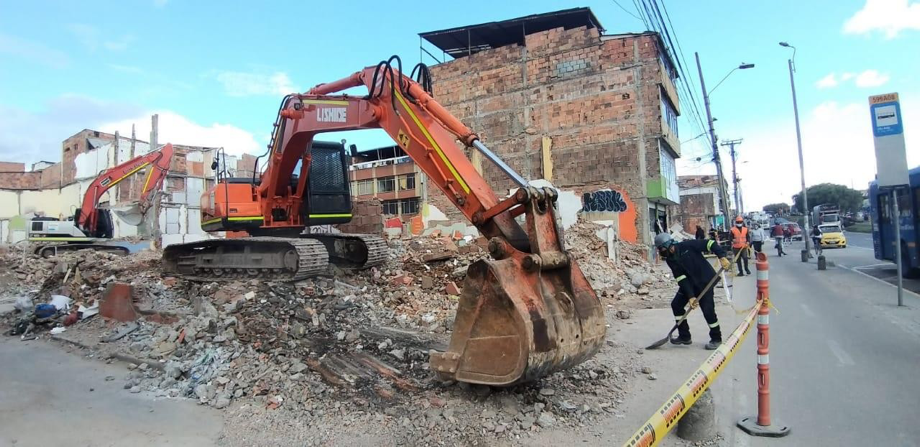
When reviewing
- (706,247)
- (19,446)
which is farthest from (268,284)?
(706,247)

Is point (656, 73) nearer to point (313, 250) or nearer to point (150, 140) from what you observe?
point (313, 250)

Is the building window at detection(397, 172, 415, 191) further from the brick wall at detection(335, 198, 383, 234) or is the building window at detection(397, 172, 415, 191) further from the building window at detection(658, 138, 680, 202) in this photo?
the brick wall at detection(335, 198, 383, 234)

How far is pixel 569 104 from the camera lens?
68.5 feet

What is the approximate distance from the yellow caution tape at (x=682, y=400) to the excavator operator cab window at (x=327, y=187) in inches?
254

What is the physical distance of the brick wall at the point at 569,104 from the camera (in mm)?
19250

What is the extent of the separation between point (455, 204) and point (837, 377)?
4.11m

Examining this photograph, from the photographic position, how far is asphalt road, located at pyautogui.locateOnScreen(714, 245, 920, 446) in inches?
148

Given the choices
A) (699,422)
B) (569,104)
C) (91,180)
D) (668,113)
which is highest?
(91,180)

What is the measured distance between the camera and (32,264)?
51.5 feet

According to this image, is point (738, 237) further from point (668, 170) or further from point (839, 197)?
point (839, 197)

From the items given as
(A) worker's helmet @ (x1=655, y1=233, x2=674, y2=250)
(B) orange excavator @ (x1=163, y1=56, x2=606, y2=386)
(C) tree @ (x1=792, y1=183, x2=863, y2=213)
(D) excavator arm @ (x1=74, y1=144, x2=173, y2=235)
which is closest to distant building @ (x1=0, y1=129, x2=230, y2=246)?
(D) excavator arm @ (x1=74, y1=144, x2=173, y2=235)

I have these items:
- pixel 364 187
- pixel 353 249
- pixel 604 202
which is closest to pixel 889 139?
pixel 353 249

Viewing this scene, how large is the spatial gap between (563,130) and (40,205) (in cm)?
4247

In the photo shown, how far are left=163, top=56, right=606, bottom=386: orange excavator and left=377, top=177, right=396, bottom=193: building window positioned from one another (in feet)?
120
